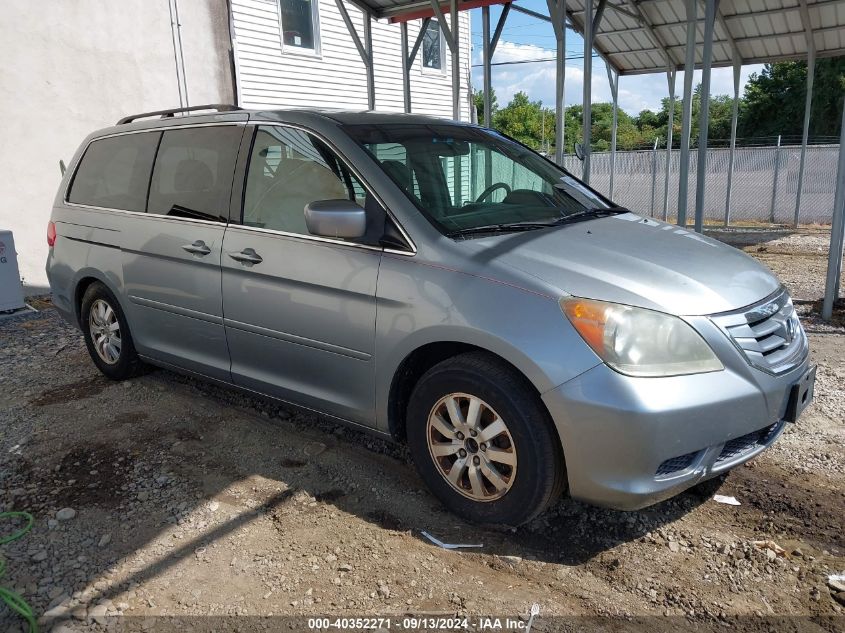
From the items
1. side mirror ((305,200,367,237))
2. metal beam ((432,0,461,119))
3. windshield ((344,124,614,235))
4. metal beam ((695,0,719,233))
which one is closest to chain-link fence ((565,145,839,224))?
metal beam ((432,0,461,119))

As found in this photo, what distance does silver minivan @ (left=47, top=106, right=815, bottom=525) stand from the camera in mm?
2598

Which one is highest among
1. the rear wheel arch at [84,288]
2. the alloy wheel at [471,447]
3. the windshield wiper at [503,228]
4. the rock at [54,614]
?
the windshield wiper at [503,228]

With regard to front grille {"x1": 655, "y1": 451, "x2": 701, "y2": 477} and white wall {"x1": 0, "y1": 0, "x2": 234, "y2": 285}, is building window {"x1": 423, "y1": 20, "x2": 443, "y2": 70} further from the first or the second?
front grille {"x1": 655, "y1": 451, "x2": 701, "y2": 477}

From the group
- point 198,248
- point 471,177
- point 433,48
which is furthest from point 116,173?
point 433,48

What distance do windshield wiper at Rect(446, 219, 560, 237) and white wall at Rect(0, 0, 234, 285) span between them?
814cm

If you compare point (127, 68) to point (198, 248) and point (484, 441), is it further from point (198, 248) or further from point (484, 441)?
point (484, 441)

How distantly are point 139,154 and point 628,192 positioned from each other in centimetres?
1727

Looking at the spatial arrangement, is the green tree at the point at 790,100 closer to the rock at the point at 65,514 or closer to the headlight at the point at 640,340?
the headlight at the point at 640,340

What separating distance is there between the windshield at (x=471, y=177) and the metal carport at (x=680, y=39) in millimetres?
3474

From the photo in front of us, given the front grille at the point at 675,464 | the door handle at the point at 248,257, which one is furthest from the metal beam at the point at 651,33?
the front grille at the point at 675,464

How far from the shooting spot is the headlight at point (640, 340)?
8.38 feet

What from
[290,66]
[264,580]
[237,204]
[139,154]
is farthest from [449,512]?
[290,66]

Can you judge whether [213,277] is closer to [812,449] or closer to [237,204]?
[237,204]

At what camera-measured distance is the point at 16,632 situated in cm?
240
